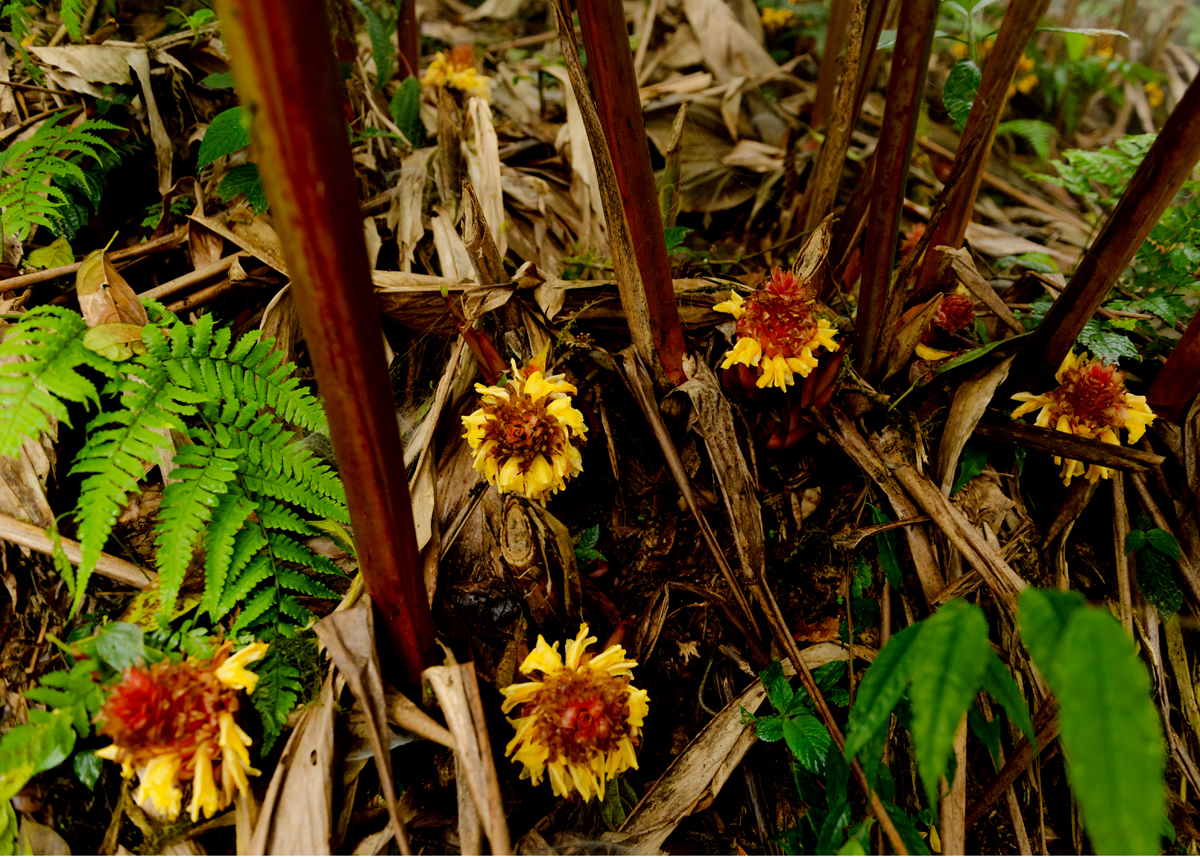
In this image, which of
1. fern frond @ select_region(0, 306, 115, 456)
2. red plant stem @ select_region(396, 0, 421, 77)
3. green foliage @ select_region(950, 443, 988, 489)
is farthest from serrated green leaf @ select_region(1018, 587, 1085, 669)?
red plant stem @ select_region(396, 0, 421, 77)

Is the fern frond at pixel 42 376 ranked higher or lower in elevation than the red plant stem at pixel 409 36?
lower

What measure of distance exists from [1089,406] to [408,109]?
2055 millimetres

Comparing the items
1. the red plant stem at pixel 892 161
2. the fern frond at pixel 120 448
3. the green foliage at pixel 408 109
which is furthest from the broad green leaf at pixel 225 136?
the red plant stem at pixel 892 161

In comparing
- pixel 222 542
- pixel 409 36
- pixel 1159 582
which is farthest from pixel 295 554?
pixel 409 36

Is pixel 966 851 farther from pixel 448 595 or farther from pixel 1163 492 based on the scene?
pixel 448 595

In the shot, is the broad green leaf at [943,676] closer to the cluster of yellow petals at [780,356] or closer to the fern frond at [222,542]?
the cluster of yellow petals at [780,356]

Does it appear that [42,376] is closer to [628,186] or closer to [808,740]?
[628,186]

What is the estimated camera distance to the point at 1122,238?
3.80ft

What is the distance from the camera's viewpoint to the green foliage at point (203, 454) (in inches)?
39.6

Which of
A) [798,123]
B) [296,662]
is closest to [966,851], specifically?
[296,662]

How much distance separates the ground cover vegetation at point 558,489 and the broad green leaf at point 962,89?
2 cm

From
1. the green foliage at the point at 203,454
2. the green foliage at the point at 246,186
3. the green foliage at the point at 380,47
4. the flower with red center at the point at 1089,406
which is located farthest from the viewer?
the green foliage at the point at 380,47

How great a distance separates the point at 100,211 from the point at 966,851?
254cm

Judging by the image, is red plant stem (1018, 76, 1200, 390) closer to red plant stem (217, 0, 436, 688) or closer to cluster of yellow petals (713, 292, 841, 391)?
cluster of yellow petals (713, 292, 841, 391)
